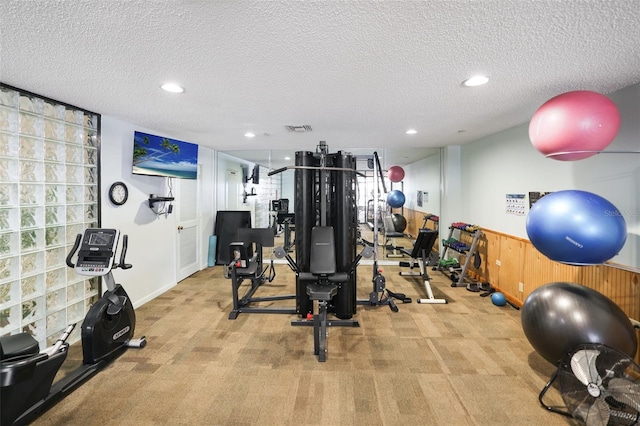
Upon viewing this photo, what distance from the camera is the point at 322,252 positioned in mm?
3137

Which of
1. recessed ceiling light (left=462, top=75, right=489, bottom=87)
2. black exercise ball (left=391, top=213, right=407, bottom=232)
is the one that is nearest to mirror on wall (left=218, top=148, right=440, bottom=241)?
black exercise ball (left=391, top=213, right=407, bottom=232)

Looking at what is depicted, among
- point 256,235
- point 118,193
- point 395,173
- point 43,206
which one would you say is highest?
point 395,173

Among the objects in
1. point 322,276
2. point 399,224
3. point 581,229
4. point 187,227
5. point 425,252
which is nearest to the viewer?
point 581,229

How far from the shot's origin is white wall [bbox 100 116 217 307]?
3326 millimetres

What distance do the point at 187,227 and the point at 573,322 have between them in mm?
5037

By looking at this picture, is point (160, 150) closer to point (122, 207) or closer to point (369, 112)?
point (122, 207)

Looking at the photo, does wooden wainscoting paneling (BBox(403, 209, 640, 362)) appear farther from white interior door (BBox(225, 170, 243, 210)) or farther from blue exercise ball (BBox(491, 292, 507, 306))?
white interior door (BBox(225, 170, 243, 210))

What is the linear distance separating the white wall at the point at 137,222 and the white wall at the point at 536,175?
4664mm

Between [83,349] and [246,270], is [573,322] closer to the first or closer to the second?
[246,270]

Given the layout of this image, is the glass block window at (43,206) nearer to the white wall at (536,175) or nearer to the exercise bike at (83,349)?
the exercise bike at (83,349)

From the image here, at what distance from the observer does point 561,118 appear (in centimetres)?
191

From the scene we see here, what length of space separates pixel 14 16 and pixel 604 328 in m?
3.75

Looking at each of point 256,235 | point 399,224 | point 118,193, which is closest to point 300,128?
point 256,235

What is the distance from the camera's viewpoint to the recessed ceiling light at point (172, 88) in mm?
2340
